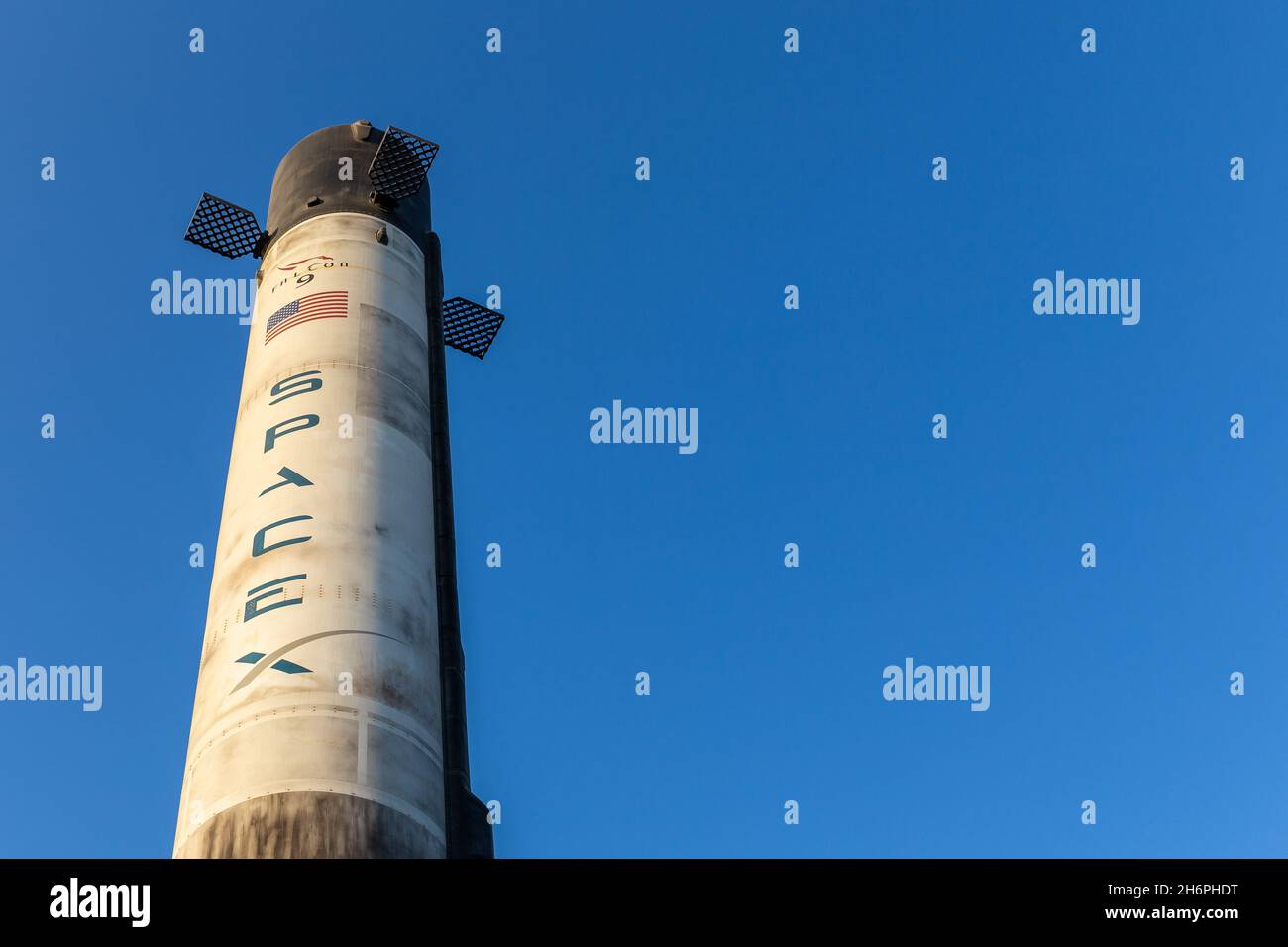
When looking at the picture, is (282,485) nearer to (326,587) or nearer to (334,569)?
(334,569)

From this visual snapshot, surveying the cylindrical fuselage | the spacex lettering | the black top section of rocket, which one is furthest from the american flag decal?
the black top section of rocket

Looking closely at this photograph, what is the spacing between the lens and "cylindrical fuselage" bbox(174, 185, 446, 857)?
63.4 ft

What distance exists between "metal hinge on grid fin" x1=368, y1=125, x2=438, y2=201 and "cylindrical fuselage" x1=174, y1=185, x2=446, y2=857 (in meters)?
1.50

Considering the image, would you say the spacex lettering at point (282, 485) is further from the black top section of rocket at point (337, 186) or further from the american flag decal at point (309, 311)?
the black top section of rocket at point (337, 186)
